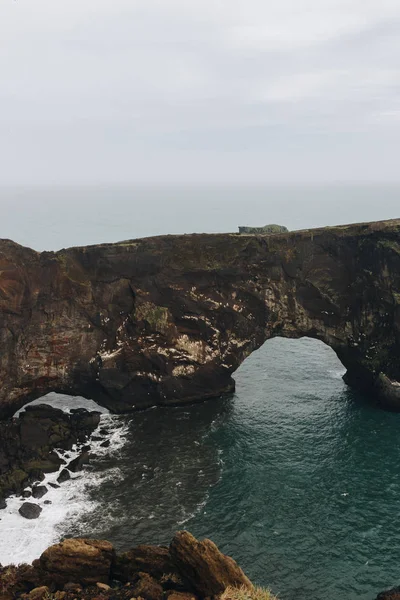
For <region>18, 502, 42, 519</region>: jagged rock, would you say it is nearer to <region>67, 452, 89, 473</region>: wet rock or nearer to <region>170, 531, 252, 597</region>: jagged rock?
<region>67, 452, 89, 473</region>: wet rock

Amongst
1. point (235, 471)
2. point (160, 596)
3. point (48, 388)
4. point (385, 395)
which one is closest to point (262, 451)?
point (235, 471)

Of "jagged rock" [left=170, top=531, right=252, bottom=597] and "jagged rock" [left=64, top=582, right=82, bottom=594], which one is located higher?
"jagged rock" [left=170, top=531, right=252, bottom=597]

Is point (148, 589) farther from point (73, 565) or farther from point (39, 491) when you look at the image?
point (39, 491)

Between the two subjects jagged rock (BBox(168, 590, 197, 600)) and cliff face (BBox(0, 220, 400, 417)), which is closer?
jagged rock (BBox(168, 590, 197, 600))

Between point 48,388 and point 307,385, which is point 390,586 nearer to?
point 307,385

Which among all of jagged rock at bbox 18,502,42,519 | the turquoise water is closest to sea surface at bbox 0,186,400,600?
the turquoise water

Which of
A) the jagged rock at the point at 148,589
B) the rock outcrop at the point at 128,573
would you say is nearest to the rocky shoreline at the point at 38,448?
the rock outcrop at the point at 128,573

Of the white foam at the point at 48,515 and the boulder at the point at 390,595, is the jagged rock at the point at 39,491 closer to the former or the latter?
the white foam at the point at 48,515

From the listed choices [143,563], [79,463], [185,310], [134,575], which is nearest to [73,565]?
[134,575]
